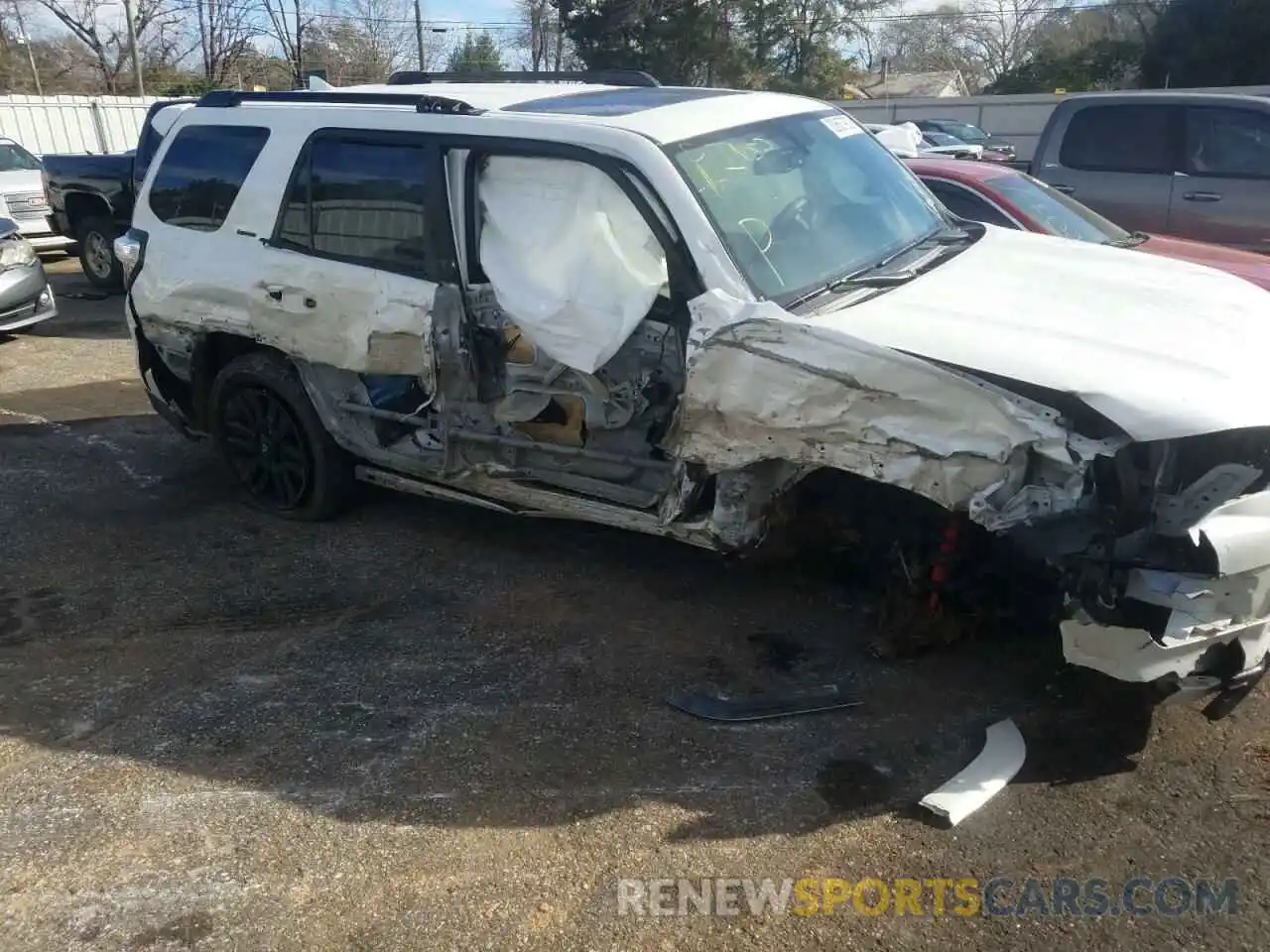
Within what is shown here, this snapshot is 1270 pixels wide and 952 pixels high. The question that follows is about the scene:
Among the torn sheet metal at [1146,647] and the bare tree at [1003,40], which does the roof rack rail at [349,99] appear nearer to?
the torn sheet metal at [1146,647]

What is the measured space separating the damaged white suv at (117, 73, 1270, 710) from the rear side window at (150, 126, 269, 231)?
2 centimetres

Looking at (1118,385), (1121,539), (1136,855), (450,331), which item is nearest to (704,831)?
(1136,855)

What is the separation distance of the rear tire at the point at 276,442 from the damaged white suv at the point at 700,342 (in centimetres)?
2

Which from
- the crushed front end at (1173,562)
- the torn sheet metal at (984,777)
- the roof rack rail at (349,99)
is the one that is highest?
the roof rack rail at (349,99)

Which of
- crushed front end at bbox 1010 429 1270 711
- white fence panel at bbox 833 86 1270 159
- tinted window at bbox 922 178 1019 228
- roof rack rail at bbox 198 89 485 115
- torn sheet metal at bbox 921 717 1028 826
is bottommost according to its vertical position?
white fence panel at bbox 833 86 1270 159

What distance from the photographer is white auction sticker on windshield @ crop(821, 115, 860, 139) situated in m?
4.77

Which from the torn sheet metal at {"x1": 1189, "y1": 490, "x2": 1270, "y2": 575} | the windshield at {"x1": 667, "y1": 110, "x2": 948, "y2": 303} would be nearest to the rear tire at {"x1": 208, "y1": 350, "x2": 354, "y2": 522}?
the windshield at {"x1": 667, "y1": 110, "x2": 948, "y2": 303}

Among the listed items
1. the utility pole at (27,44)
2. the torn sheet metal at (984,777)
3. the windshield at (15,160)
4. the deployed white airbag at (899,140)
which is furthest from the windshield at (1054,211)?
the utility pole at (27,44)

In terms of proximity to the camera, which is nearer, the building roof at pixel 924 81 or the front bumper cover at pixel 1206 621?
the front bumper cover at pixel 1206 621

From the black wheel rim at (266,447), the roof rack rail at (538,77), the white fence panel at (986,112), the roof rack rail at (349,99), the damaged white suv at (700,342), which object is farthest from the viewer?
the white fence panel at (986,112)

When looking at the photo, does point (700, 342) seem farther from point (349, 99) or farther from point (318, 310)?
point (349, 99)

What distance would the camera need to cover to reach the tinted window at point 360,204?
454 cm

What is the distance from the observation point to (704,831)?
3191 mm

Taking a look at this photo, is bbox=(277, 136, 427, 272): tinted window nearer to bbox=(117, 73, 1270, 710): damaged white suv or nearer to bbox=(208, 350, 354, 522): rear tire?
bbox=(117, 73, 1270, 710): damaged white suv
